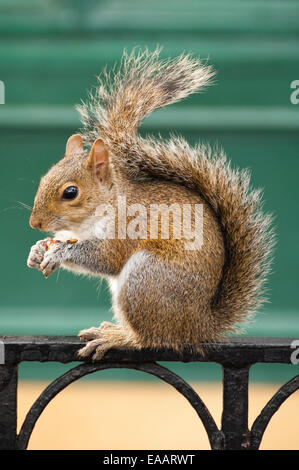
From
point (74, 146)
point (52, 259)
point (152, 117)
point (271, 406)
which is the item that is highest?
point (152, 117)

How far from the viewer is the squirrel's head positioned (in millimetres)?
620

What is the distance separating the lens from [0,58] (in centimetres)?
158

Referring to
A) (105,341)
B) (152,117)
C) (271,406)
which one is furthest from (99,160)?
(152,117)

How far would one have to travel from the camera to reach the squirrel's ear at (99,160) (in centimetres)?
63

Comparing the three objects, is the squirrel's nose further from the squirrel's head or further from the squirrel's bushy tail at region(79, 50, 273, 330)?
the squirrel's bushy tail at region(79, 50, 273, 330)

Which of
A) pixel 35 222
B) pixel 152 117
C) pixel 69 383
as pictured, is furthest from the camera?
pixel 152 117

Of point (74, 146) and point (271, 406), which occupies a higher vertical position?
point (74, 146)

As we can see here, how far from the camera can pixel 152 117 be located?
5.08 ft

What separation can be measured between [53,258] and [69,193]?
0.07 m

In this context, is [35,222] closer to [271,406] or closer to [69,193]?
[69,193]

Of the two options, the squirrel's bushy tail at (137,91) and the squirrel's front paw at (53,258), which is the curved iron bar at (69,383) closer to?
the squirrel's front paw at (53,258)

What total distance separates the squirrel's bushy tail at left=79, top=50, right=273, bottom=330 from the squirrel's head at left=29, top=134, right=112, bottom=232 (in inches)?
1.3
